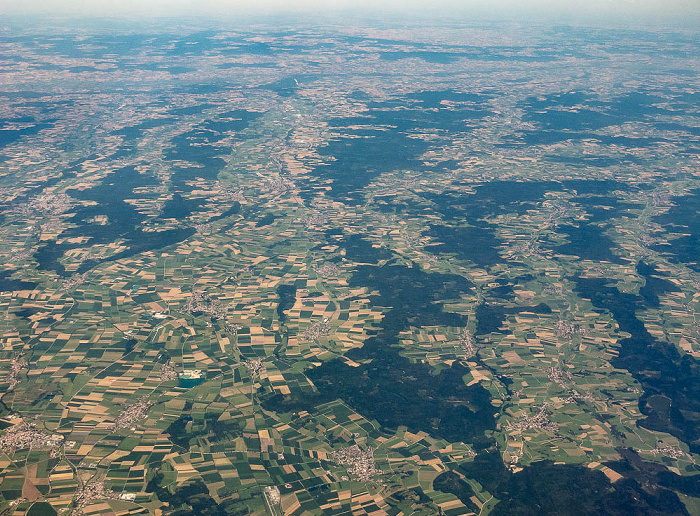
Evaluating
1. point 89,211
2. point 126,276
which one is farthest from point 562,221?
point 89,211

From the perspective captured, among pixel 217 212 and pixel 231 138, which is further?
pixel 231 138

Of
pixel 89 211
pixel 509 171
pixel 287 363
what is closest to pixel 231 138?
pixel 89 211

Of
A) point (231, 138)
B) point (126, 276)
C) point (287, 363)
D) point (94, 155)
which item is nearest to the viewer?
point (287, 363)

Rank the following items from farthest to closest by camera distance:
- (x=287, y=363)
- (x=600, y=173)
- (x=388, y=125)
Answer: (x=388, y=125), (x=600, y=173), (x=287, y=363)

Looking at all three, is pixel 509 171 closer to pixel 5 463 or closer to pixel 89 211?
pixel 89 211

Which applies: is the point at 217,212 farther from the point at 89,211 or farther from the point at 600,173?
the point at 600,173

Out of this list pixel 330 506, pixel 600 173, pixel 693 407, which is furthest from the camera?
pixel 600 173
